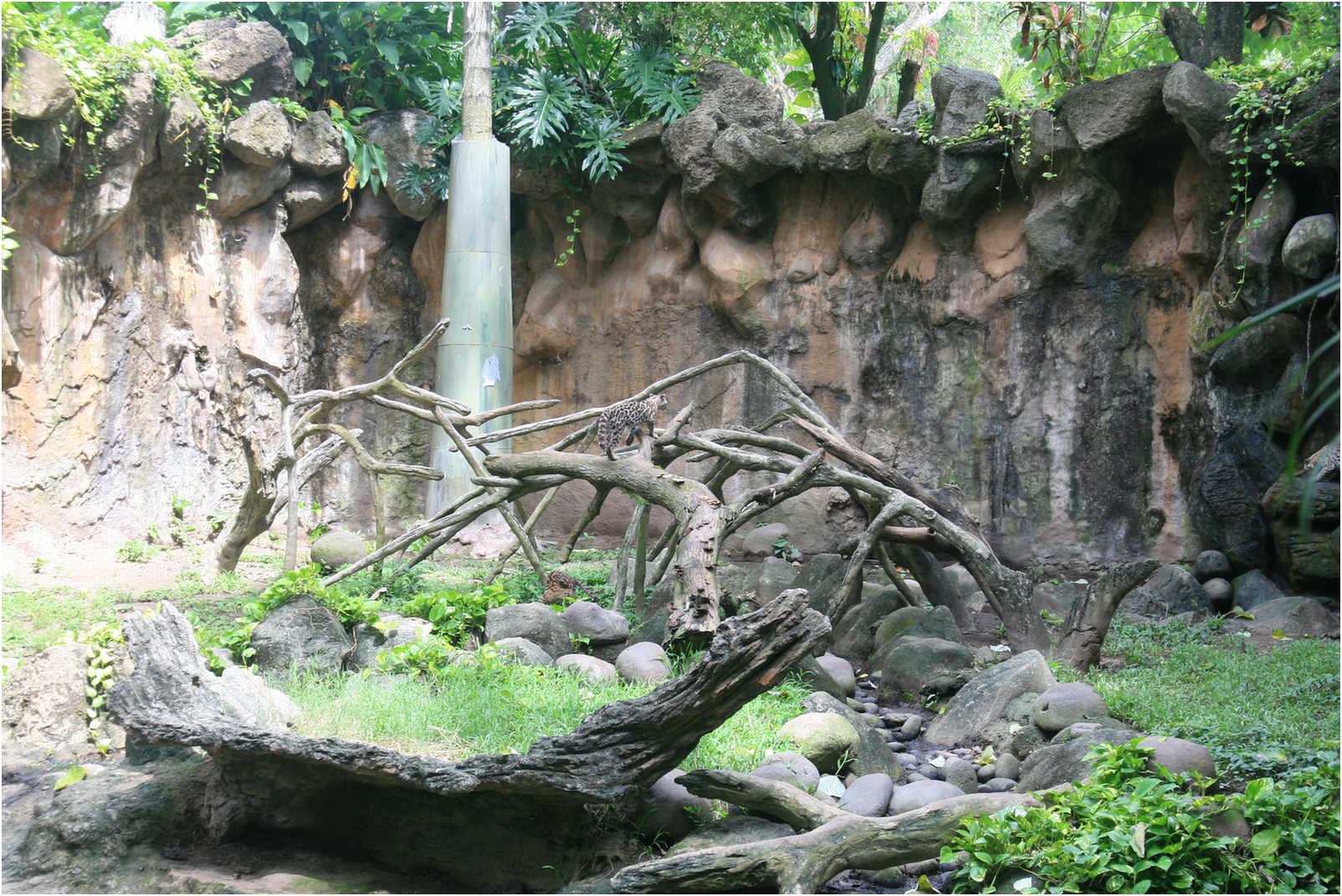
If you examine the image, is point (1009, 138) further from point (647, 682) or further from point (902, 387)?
point (647, 682)

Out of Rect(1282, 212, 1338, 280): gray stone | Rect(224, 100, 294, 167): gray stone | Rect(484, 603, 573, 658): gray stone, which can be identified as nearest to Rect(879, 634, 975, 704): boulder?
Rect(484, 603, 573, 658): gray stone

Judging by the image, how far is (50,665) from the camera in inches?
216

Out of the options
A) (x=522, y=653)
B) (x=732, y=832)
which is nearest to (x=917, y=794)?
(x=732, y=832)

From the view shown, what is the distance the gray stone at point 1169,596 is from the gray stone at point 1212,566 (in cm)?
44

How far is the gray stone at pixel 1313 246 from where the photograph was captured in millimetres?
7895

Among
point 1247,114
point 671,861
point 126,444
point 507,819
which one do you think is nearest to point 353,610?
point 507,819

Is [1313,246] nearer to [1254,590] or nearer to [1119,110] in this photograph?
[1119,110]

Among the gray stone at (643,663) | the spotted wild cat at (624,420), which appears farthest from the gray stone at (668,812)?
the spotted wild cat at (624,420)

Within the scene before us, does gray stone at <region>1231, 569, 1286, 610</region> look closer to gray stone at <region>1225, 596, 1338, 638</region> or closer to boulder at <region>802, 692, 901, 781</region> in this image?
gray stone at <region>1225, 596, 1338, 638</region>

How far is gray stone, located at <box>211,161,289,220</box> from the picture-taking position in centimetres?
1148

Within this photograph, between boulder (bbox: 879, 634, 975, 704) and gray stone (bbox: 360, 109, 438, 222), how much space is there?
8.45m

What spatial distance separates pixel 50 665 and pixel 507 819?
2.97 metres

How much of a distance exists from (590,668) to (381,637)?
4.75 feet

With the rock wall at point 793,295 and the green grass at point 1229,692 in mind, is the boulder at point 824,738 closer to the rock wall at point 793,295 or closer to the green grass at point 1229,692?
the green grass at point 1229,692
